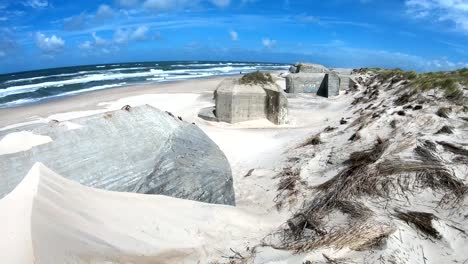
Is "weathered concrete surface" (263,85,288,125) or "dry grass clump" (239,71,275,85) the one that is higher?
"dry grass clump" (239,71,275,85)

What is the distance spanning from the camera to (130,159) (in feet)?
15.3

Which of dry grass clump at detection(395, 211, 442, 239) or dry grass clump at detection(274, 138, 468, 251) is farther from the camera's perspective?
dry grass clump at detection(274, 138, 468, 251)

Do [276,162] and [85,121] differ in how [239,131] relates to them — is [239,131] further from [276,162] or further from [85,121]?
[85,121]

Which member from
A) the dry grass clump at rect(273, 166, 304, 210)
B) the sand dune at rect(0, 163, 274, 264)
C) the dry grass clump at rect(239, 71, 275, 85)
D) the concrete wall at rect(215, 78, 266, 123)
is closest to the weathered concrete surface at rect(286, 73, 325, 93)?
the dry grass clump at rect(239, 71, 275, 85)

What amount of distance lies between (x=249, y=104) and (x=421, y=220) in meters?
9.00

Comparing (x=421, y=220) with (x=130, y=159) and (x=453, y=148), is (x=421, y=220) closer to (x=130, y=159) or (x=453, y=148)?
(x=453, y=148)

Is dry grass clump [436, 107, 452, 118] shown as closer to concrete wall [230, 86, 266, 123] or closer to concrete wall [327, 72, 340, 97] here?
concrete wall [230, 86, 266, 123]

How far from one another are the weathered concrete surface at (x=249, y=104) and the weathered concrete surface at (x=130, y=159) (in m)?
6.30

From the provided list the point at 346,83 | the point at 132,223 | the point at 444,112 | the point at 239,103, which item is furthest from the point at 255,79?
the point at 346,83

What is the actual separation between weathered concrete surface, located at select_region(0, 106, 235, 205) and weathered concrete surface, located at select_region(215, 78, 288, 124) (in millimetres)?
6298

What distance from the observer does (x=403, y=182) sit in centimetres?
412

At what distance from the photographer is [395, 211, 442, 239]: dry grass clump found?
313 centimetres

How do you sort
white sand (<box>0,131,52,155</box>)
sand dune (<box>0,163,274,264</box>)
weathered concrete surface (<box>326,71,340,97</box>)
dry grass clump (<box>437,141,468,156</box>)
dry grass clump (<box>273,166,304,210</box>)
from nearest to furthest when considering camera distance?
sand dune (<box>0,163,274,264</box>), white sand (<box>0,131,52,155</box>), dry grass clump (<box>437,141,468,156</box>), dry grass clump (<box>273,166,304,210</box>), weathered concrete surface (<box>326,71,340,97</box>)

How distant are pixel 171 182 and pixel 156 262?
4.50 ft
